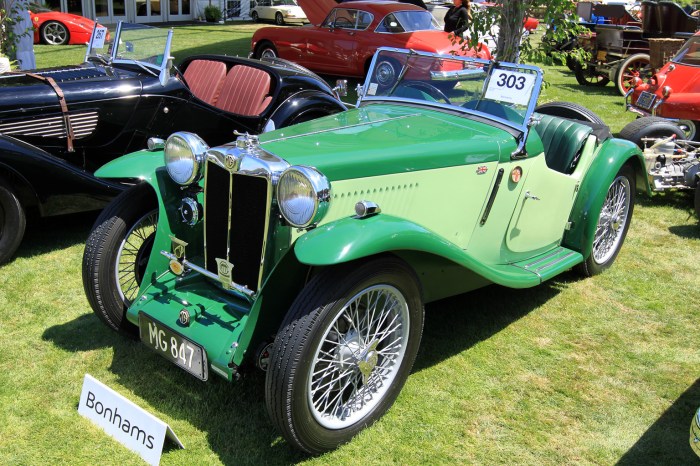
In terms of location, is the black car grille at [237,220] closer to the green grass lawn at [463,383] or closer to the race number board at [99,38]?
the green grass lawn at [463,383]

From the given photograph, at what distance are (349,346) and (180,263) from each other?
0.99 metres

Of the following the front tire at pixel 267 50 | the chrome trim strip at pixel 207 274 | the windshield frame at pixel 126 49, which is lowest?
the front tire at pixel 267 50

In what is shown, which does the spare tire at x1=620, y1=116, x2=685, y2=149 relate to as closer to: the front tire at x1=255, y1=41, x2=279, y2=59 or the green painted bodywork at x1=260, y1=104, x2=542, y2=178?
the green painted bodywork at x1=260, y1=104, x2=542, y2=178

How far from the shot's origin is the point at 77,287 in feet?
14.7

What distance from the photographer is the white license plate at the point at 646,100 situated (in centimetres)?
800

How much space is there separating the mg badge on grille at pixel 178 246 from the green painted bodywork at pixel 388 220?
0.04 metres

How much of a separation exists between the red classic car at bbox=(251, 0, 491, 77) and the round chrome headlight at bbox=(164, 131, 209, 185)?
9.40 meters

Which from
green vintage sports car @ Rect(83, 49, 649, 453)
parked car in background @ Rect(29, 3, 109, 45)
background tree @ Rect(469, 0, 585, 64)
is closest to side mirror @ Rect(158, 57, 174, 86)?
green vintage sports car @ Rect(83, 49, 649, 453)

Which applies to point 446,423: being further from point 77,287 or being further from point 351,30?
point 351,30

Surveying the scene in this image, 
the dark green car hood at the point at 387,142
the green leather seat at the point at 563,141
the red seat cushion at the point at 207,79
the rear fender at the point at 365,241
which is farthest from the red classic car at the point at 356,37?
the rear fender at the point at 365,241

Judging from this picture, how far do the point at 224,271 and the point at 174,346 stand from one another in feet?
1.34

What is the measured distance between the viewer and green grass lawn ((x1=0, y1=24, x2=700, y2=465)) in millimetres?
2947

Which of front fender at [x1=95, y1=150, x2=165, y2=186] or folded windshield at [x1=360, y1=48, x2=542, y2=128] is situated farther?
folded windshield at [x1=360, y1=48, x2=542, y2=128]

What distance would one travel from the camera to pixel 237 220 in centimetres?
305
